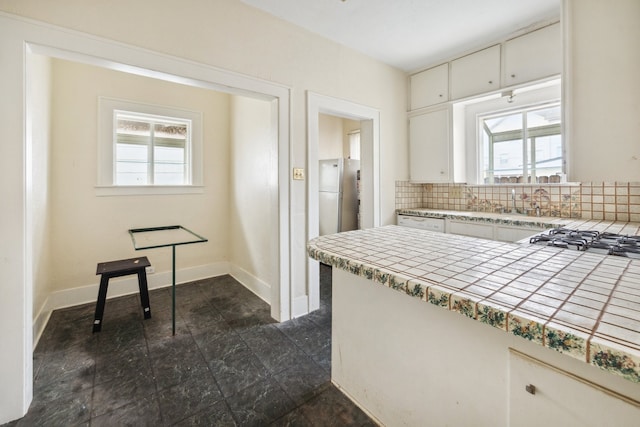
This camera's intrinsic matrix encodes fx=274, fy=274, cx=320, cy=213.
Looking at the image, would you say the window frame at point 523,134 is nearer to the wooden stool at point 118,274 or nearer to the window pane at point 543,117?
the window pane at point 543,117

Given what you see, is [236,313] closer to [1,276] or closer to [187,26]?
[1,276]

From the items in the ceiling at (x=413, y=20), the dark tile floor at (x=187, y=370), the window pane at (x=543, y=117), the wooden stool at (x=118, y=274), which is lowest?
the dark tile floor at (x=187, y=370)

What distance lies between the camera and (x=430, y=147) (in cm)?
335

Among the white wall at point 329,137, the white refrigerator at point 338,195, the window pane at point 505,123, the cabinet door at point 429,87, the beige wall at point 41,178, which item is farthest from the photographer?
the white wall at point 329,137

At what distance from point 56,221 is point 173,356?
6.46 feet

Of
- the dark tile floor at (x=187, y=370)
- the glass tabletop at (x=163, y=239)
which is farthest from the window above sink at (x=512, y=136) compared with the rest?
the glass tabletop at (x=163, y=239)

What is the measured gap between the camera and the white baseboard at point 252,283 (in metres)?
2.94

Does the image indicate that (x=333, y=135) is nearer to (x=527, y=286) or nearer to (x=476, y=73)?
(x=476, y=73)

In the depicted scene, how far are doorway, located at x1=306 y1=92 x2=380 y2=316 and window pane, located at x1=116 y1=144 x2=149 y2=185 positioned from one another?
6.89 ft

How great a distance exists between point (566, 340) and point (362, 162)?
286 centimetres

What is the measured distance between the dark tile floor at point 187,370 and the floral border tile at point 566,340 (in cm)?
113

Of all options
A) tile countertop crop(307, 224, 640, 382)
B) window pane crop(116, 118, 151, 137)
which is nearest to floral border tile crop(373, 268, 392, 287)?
tile countertop crop(307, 224, 640, 382)

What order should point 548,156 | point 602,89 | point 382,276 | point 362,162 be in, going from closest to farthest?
1. point 382,276
2. point 602,89
3. point 548,156
4. point 362,162

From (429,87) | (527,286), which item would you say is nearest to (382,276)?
(527,286)
